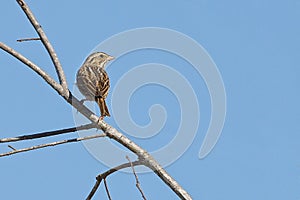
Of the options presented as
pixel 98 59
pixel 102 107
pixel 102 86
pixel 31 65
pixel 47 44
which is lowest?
pixel 31 65

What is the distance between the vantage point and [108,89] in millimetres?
8031

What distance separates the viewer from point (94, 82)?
811 cm

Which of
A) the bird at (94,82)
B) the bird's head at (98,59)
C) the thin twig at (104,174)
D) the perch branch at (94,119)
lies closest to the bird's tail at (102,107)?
the bird at (94,82)

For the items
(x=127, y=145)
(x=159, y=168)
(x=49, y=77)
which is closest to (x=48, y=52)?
(x=49, y=77)

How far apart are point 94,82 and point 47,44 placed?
11.5 ft

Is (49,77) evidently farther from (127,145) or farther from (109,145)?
(109,145)

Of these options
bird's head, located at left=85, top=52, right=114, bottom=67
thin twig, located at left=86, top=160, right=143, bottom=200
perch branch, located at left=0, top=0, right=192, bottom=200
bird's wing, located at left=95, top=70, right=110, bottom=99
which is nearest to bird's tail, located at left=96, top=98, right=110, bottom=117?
bird's wing, located at left=95, top=70, right=110, bottom=99


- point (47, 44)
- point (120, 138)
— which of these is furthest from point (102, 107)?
point (120, 138)

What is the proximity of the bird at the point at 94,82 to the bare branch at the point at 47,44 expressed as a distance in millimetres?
2199

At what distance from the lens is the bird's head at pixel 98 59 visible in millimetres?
9234

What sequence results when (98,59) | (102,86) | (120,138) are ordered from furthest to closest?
(98,59) → (102,86) → (120,138)

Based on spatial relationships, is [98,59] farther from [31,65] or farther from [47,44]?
[31,65]

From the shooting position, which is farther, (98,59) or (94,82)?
(98,59)

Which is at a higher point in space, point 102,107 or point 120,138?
point 102,107
